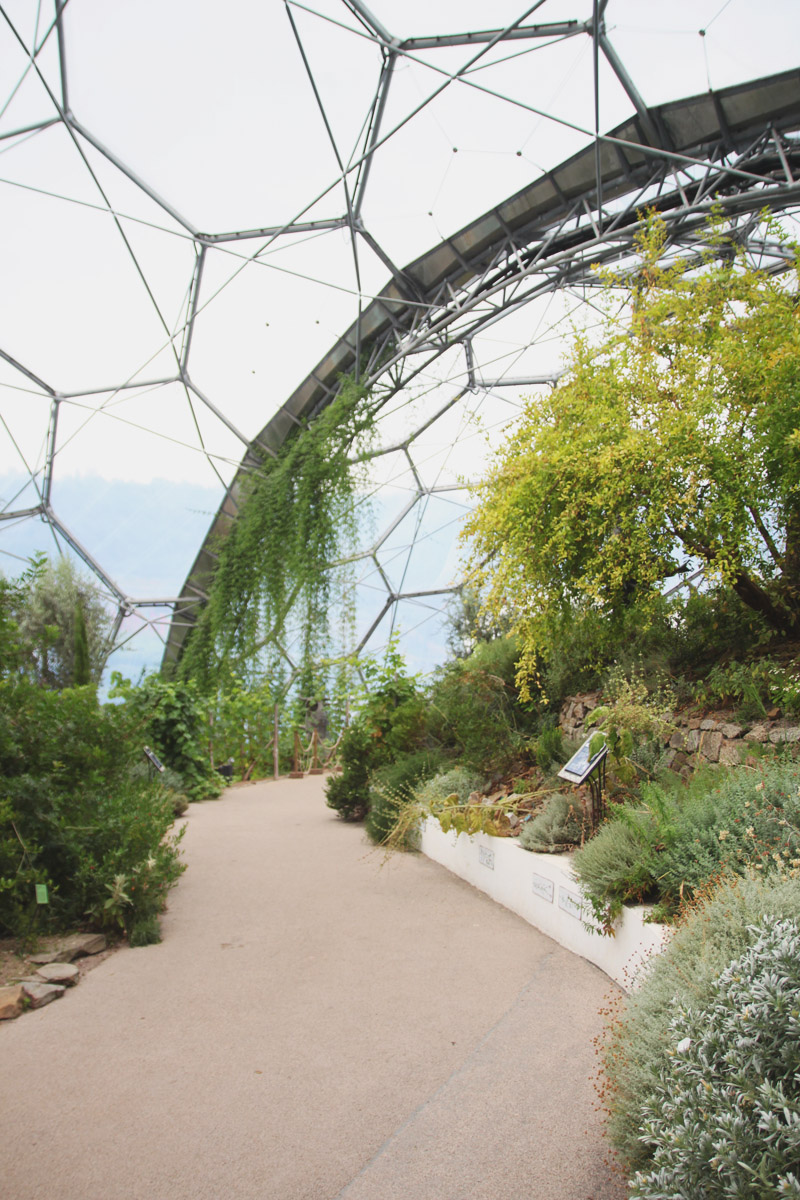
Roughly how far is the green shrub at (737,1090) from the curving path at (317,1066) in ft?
1.92

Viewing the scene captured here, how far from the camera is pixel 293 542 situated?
42.6 feet

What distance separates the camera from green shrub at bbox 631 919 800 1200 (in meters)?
1.59

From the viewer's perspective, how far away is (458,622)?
1415cm

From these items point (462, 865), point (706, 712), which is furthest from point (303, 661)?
point (706, 712)

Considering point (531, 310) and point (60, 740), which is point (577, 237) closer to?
point (531, 310)

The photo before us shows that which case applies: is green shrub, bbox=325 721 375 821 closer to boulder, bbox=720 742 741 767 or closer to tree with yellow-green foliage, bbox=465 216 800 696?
tree with yellow-green foliage, bbox=465 216 800 696

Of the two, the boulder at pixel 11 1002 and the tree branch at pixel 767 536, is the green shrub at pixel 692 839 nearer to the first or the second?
the tree branch at pixel 767 536

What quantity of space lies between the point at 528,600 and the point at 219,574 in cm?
936

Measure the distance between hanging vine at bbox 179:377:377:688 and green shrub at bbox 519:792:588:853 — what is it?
8354 millimetres

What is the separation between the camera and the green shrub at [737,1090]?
5.23 feet

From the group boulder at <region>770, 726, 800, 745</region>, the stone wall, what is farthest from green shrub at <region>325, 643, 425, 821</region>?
boulder at <region>770, 726, 800, 745</region>

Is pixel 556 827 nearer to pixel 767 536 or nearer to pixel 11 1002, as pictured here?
pixel 767 536

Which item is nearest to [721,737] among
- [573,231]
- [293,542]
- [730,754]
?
[730,754]

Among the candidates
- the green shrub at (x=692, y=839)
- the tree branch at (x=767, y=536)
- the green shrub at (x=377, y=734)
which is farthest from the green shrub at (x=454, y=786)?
the tree branch at (x=767, y=536)
